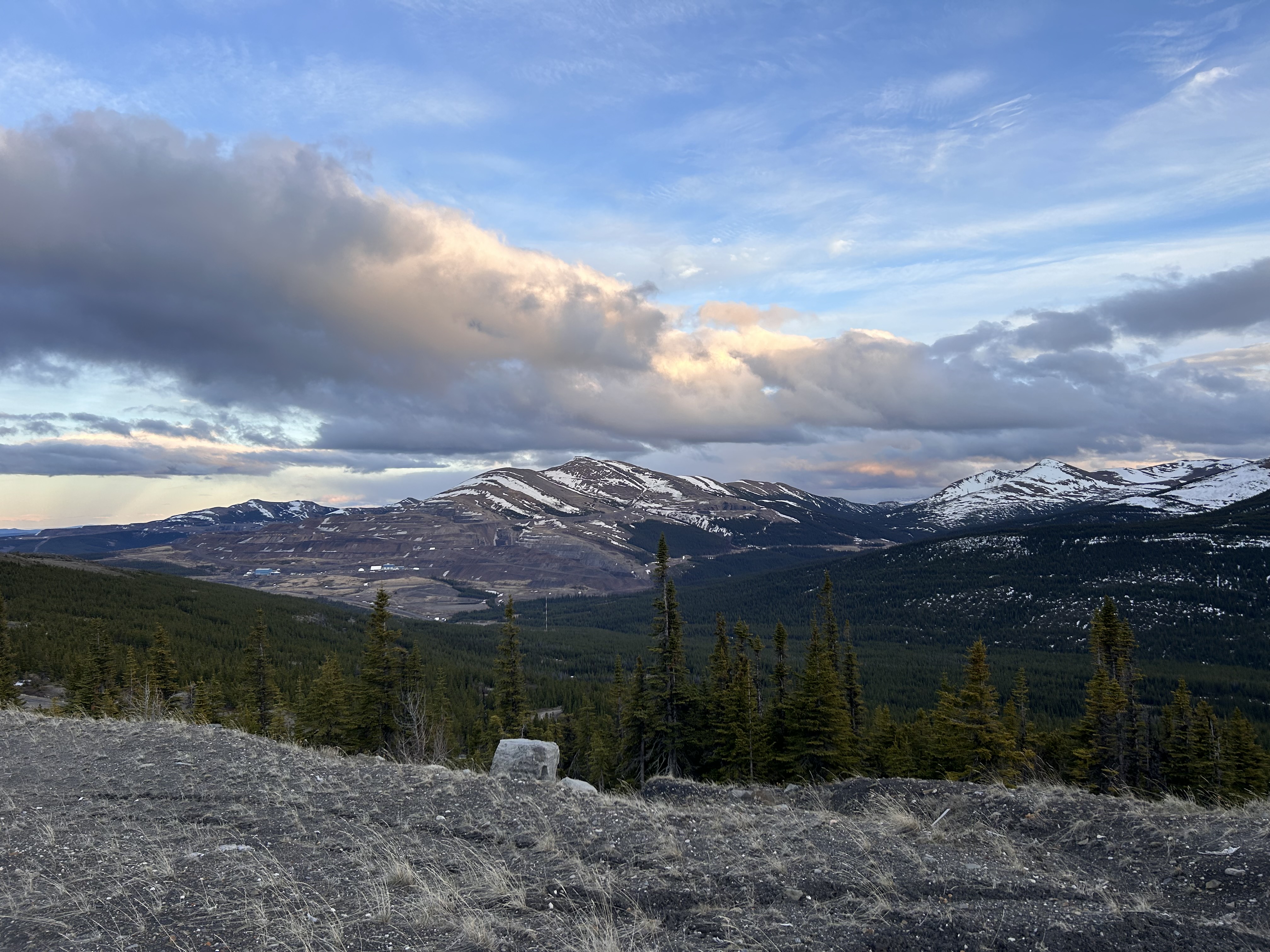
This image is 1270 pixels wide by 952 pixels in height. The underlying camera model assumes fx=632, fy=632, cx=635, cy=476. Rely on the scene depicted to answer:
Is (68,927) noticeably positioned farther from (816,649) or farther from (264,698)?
(264,698)

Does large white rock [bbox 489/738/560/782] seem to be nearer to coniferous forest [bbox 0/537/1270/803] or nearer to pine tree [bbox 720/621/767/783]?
coniferous forest [bbox 0/537/1270/803]

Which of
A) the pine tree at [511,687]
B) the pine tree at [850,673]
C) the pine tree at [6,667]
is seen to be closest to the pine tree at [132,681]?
the pine tree at [6,667]

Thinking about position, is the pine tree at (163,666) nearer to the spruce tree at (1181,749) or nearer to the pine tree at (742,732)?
the pine tree at (742,732)

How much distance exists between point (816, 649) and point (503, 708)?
2438 cm

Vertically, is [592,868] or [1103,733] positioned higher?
[592,868]

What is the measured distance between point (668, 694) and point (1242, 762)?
4138 cm

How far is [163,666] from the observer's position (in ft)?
209

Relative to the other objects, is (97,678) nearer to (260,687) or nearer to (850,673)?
(260,687)

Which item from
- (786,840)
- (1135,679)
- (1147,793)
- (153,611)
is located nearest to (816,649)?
(1135,679)

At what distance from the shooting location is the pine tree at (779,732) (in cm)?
3641

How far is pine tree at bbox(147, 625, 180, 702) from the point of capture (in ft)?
197

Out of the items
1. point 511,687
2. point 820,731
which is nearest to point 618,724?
point 511,687

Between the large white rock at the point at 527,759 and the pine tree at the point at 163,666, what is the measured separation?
187ft

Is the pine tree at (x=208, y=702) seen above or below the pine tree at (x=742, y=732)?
below
